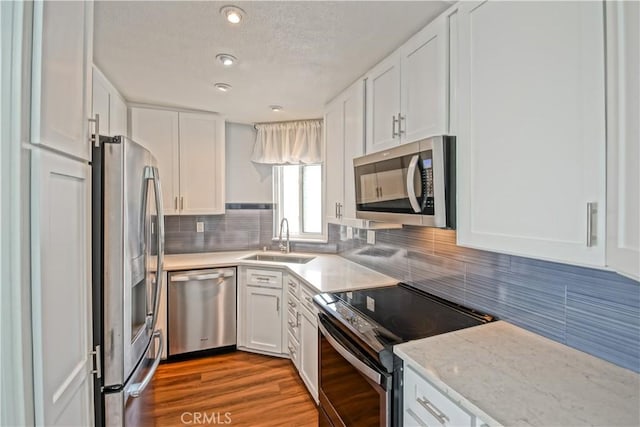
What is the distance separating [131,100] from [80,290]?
→ 93.0 inches

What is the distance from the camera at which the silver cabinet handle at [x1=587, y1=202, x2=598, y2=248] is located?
87 centimetres

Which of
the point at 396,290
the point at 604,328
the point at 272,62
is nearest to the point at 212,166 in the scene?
the point at 272,62

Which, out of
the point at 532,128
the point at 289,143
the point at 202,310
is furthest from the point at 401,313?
the point at 289,143

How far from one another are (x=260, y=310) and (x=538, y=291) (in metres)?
2.24

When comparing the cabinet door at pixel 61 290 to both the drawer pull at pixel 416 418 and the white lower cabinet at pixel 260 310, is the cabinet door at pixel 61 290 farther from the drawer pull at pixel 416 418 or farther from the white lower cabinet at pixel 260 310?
the white lower cabinet at pixel 260 310

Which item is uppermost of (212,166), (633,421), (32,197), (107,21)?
(107,21)

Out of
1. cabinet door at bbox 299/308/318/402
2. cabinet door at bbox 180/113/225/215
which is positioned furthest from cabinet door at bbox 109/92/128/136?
cabinet door at bbox 299/308/318/402

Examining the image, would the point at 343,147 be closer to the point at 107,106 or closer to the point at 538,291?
the point at 538,291

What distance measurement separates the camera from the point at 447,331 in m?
1.36

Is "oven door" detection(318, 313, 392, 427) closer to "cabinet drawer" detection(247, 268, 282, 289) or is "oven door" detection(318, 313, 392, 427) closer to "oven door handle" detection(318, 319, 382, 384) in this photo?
"oven door handle" detection(318, 319, 382, 384)

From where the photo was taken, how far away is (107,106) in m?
2.27

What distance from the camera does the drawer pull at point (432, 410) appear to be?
973 millimetres

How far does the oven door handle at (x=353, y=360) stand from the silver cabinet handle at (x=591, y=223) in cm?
86

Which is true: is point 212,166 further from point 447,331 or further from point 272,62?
point 447,331
